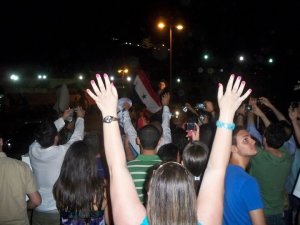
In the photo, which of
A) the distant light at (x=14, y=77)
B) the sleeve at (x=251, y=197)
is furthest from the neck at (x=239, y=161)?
the distant light at (x=14, y=77)

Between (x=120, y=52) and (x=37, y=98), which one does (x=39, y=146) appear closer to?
(x=37, y=98)

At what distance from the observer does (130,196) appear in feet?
7.16

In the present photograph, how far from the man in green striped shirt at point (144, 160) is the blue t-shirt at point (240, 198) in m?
1.11

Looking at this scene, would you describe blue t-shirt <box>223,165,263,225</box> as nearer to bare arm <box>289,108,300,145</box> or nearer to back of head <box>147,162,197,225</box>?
back of head <box>147,162,197,225</box>

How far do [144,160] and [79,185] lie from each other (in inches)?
36.8

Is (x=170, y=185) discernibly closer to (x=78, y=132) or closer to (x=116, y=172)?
(x=116, y=172)

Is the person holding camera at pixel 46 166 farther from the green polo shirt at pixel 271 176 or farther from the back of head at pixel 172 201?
the back of head at pixel 172 201

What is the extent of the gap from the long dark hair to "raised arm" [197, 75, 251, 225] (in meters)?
2.07

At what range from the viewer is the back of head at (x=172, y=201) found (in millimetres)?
2045

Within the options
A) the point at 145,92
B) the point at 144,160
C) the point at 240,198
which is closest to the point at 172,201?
the point at 240,198

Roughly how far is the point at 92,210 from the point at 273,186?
8.16ft

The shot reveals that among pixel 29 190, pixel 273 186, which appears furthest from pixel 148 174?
pixel 273 186

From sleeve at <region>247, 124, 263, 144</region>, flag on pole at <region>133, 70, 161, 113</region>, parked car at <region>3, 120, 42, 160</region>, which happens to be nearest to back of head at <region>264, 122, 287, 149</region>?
sleeve at <region>247, 124, 263, 144</region>

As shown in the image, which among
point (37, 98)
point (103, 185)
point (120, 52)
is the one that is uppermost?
point (120, 52)
